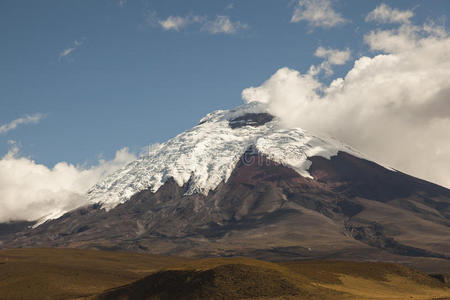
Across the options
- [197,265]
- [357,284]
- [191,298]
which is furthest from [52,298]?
[357,284]

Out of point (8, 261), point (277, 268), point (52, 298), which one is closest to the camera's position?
point (277, 268)

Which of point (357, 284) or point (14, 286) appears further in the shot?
point (14, 286)

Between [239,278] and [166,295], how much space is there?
11396 millimetres

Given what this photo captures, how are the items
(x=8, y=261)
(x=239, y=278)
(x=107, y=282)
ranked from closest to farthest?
(x=239, y=278) < (x=107, y=282) < (x=8, y=261)

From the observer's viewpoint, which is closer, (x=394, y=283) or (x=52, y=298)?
(x=394, y=283)

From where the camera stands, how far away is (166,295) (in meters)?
81.4

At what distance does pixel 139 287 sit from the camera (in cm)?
8869

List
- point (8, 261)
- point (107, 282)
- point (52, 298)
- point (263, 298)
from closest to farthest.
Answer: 1. point (263, 298)
2. point (52, 298)
3. point (107, 282)
4. point (8, 261)

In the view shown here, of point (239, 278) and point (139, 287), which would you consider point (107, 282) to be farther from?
point (239, 278)

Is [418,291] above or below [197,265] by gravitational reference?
below

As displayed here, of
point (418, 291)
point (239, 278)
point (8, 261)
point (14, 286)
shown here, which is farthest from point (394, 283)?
point (8, 261)

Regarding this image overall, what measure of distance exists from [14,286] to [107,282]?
71.1ft

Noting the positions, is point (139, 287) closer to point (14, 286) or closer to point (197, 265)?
point (197, 265)

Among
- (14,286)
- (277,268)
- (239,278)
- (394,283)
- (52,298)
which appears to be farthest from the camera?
(14,286)
